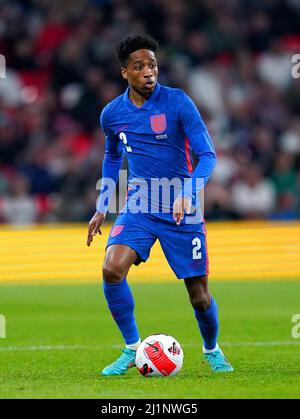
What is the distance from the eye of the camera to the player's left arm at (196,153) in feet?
24.1

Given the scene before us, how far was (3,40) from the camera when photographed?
2017 centimetres

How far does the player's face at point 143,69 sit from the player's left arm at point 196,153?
0.86 ft

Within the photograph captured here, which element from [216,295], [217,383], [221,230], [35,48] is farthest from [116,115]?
[35,48]

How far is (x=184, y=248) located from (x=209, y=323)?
0.60 m

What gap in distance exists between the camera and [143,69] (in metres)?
7.77

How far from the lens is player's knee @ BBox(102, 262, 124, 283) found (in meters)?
7.62

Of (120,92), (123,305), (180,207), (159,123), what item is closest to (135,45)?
(159,123)

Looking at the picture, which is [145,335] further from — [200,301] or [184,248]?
[184,248]
